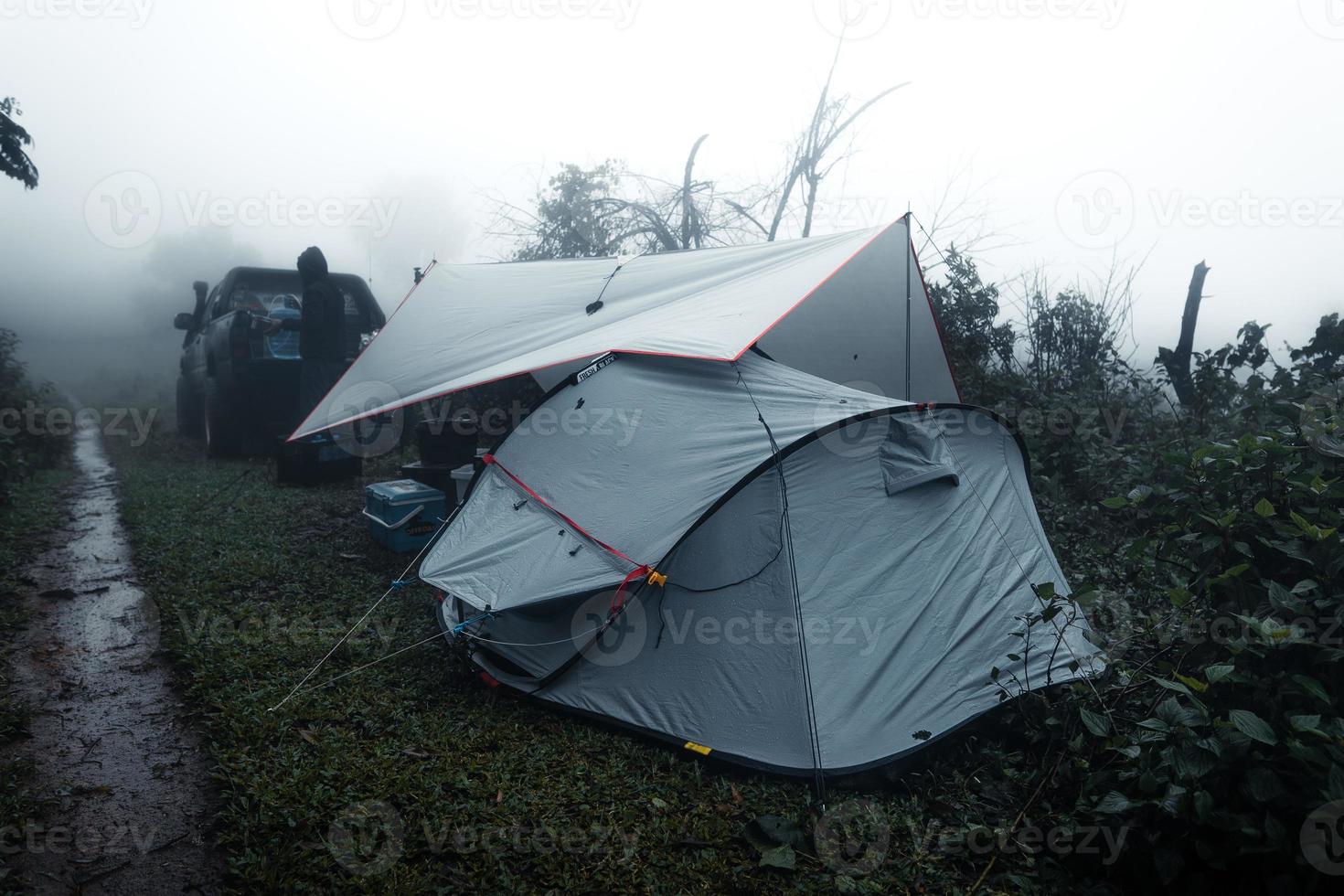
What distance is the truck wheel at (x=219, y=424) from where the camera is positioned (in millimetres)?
8547

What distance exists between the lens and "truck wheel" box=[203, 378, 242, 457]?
28.0 ft

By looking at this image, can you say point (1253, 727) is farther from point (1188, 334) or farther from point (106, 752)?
point (1188, 334)

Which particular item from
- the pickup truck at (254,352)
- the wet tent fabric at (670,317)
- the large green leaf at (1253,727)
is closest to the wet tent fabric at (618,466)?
the wet tent fabric at (670,317)

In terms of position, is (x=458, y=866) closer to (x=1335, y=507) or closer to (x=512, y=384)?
(x=1335, y=507)

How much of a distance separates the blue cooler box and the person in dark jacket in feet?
8.71

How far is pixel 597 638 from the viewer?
3.28 meters

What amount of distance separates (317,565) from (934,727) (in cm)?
406

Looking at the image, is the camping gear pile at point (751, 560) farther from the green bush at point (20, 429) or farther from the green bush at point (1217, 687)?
the green bush at point (20, 429)

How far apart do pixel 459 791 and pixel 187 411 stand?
33.2 feet

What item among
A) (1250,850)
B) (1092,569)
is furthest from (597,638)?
(1092,569)

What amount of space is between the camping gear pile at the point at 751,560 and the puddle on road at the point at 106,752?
1.24 meters

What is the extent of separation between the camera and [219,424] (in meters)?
8.63

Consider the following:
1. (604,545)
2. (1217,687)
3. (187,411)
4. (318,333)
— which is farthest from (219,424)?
(1217,687)

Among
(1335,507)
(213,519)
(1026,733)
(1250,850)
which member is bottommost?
(213,519)
